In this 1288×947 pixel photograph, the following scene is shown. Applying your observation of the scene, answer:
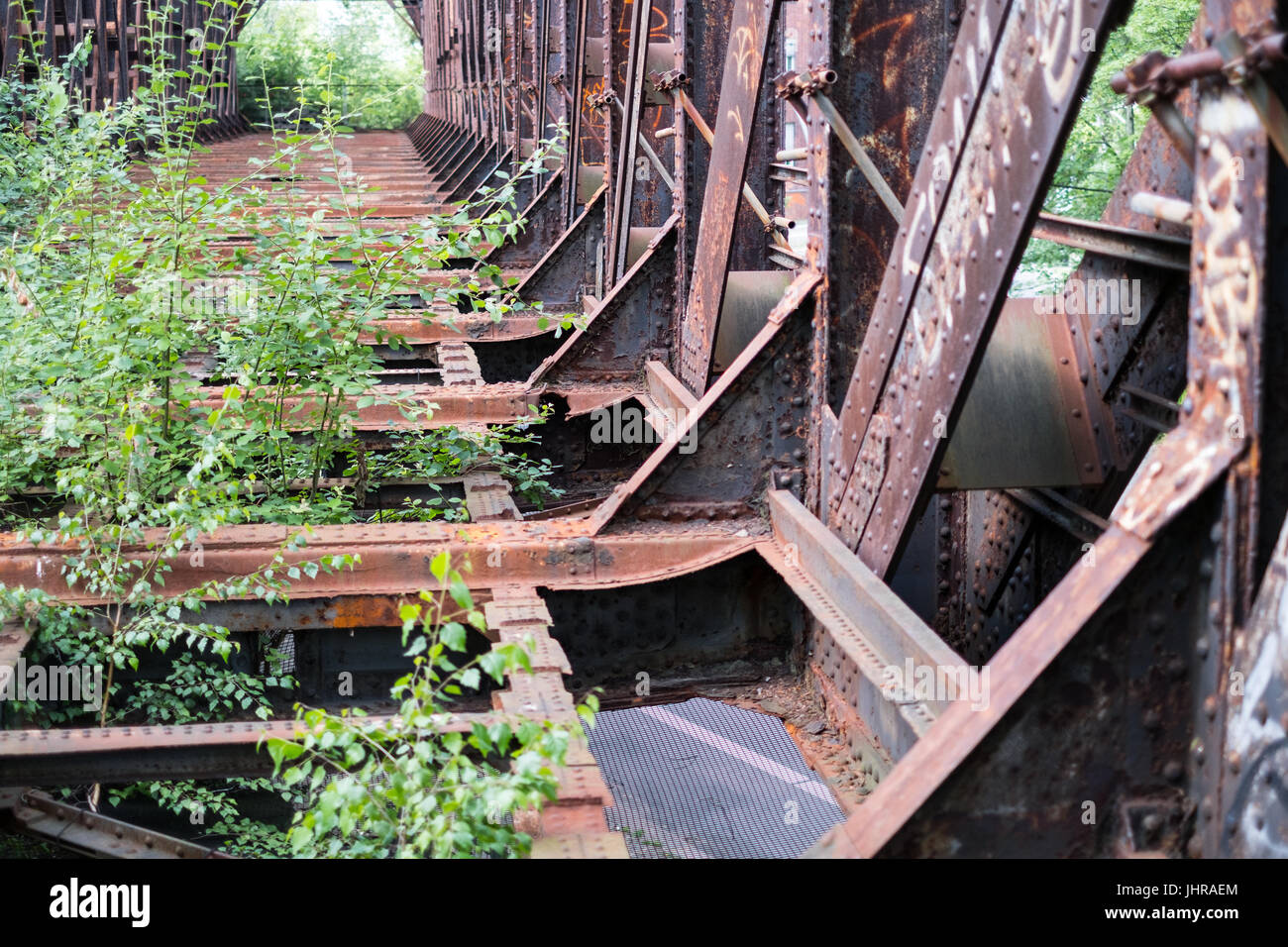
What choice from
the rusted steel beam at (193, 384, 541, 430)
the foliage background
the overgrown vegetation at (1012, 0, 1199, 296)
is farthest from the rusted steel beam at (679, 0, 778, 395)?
the foliage background

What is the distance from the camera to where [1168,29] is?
14.1 meters

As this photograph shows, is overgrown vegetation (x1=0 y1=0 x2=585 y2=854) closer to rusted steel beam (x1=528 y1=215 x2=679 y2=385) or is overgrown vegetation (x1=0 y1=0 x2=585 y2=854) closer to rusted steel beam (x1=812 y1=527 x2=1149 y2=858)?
rusted steel beam (x1=528 y1=215 x2=679 y2=385)

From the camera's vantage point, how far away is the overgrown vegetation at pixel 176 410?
4629mm

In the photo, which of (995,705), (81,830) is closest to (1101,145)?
(995,705)

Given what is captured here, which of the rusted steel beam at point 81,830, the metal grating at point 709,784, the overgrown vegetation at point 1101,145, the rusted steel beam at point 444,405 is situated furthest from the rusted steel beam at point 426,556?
the overgrown vegetation at point 1101,145

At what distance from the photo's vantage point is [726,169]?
Answer: 576cm

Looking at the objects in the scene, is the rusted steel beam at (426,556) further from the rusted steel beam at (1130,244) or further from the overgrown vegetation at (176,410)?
the rusted steel beam at (1130,244)

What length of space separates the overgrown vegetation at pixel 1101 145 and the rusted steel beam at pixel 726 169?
9816 millimetres

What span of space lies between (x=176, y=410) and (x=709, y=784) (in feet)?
14.1
